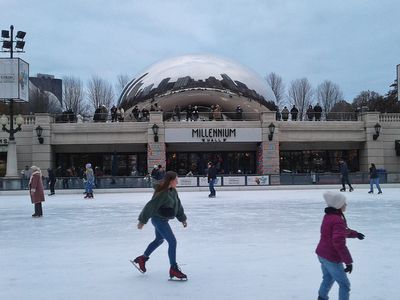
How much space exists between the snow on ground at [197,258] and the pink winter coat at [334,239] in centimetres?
87

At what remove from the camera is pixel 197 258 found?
259 inches

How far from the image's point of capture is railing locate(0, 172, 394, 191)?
24.0 m

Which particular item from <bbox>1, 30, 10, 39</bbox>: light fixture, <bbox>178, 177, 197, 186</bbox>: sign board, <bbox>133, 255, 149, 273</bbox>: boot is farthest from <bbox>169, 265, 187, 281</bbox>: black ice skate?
<bbox>1, 30, 10, 39</bbox>: light fixture

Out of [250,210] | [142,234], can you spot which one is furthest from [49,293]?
[250,210]

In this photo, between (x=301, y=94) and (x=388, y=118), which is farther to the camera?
(x=301, y=94)

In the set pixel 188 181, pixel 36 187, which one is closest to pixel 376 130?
pixel 188 181

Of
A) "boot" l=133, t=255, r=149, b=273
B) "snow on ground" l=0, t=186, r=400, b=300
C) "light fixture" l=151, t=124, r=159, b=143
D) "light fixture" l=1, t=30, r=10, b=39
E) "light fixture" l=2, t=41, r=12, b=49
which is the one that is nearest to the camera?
"snow on ground" l=0, t=186, r=400, b=300

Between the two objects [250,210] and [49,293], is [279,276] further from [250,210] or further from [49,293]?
[250,210]

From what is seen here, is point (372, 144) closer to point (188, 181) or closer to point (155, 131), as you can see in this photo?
point (188, 181)

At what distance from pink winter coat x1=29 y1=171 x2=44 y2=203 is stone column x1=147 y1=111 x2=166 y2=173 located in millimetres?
16869

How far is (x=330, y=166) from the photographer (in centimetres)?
3338

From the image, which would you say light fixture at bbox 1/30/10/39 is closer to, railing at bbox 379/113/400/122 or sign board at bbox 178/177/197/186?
sign board at bbox 178/177/197/186

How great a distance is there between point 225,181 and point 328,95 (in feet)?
145

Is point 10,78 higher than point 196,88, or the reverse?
point 196,88
